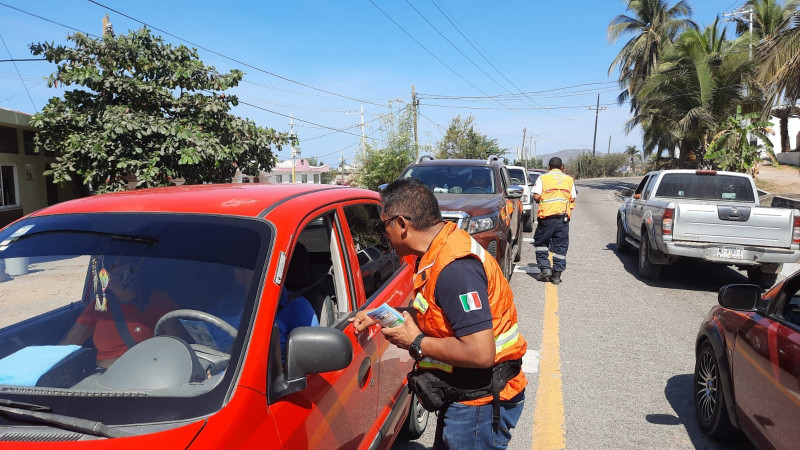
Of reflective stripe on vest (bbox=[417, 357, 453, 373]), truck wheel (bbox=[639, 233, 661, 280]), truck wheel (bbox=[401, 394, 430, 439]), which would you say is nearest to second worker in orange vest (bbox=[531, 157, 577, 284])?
truck wheel (bbox=[639, 233, 661, 280])

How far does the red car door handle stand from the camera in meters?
2.63

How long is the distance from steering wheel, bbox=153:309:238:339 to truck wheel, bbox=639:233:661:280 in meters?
8.23

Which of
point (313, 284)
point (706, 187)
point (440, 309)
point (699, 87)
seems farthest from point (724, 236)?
point (699, 87)

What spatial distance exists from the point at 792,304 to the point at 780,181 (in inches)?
1199

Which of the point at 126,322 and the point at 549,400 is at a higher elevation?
the point at 126,322

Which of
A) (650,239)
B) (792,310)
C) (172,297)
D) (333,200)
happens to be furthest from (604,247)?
(172,297)

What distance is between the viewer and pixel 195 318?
2.25 meters

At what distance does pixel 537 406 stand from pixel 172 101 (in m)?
8.38

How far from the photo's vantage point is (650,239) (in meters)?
8.87

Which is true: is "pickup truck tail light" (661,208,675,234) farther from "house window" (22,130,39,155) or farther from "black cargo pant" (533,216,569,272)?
"house window" (22,130,39,155)

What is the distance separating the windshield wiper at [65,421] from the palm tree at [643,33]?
151 ft

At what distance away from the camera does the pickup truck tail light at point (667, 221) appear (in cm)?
830

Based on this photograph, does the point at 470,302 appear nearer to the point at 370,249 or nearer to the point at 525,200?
the point at 370,249

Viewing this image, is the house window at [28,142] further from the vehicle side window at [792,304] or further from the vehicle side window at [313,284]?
the vehicle side window at [792,304]
